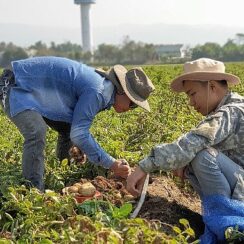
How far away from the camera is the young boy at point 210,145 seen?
3312mm

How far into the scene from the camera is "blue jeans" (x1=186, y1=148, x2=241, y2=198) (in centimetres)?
334

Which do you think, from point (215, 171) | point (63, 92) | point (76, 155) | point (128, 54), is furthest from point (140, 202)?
point (128, 54)

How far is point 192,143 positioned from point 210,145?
0.11 m

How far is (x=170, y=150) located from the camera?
331 centimetres

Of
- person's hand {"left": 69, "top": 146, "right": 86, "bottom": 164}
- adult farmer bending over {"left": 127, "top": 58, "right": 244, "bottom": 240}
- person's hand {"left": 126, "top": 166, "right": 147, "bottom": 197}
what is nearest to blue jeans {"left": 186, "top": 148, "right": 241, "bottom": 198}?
adult farmer bending over {"left": 127, "top": 58, "right": 244, "bottom": 240}

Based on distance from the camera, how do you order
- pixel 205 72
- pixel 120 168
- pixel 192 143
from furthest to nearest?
pixel 120 168 < pixel 205 72 < pixel 192 143

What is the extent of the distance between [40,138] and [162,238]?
1.58 m

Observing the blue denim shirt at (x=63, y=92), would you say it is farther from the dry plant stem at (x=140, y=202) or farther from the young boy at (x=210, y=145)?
the young boy at (x=210, y=145)

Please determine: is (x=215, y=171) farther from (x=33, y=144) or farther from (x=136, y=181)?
(x=33, y=144)

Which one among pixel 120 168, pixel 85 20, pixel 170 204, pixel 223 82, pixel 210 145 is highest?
pixel 223 82

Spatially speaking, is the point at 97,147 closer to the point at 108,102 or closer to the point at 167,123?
the point at 108,102

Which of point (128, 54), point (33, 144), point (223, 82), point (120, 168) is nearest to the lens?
point (223, 82)

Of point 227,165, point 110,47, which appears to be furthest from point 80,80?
point 110,47

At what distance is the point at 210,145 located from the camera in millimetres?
3332
